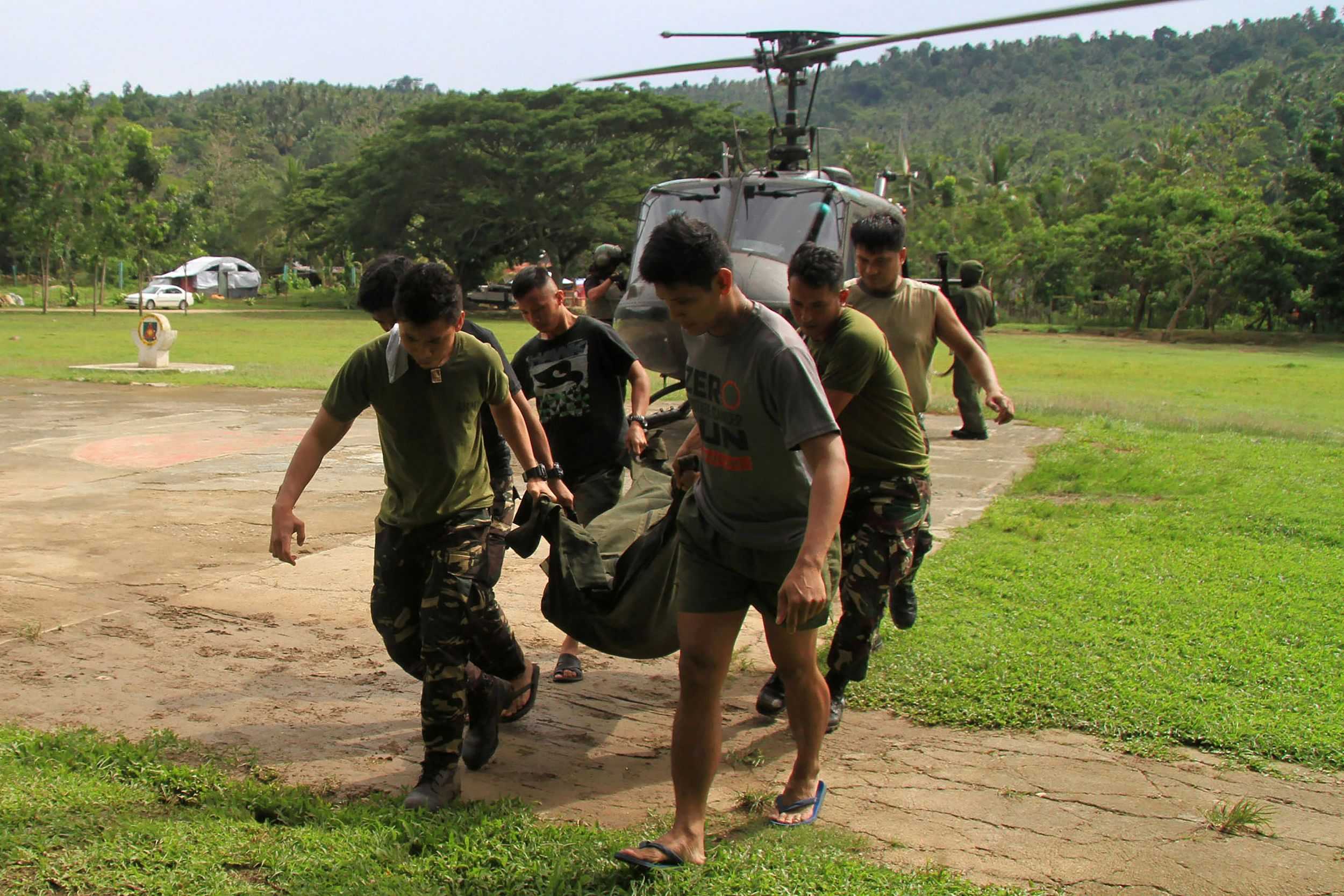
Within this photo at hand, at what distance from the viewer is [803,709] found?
374 cm

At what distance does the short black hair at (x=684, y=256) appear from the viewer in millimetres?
3344

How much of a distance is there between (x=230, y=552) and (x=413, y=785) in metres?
3.67

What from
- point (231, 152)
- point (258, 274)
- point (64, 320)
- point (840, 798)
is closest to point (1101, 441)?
point (840, 798)

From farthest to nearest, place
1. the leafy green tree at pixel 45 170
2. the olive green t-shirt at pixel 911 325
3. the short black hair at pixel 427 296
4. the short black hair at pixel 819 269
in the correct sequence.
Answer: the leafy green tree at pixel 45 170
the olive green t-shirt at pixel 911 325
the short black hair at pixel 819 269
the short black hair at pixel 427 296

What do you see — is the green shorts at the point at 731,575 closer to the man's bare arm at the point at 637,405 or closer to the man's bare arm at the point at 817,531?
the man's bare arm at the point at 817,531

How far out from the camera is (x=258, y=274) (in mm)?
65438

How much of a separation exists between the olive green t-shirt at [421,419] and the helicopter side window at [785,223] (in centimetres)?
916

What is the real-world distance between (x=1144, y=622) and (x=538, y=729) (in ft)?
9.46

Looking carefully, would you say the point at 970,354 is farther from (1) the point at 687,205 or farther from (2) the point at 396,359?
(1) the point at 687,205

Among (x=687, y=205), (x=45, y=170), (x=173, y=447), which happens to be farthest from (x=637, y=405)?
(x=45, y=170)

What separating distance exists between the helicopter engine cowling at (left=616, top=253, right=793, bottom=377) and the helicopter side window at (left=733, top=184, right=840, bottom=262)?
0.28 meters

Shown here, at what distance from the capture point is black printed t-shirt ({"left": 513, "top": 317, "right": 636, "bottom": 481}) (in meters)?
5.26

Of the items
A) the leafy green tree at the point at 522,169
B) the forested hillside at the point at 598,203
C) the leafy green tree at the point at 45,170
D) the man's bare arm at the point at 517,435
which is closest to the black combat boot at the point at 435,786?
the man's bare arm at the point at 517,435

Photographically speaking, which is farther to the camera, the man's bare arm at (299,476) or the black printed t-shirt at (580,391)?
the black printed t-shirt at (580,391)
